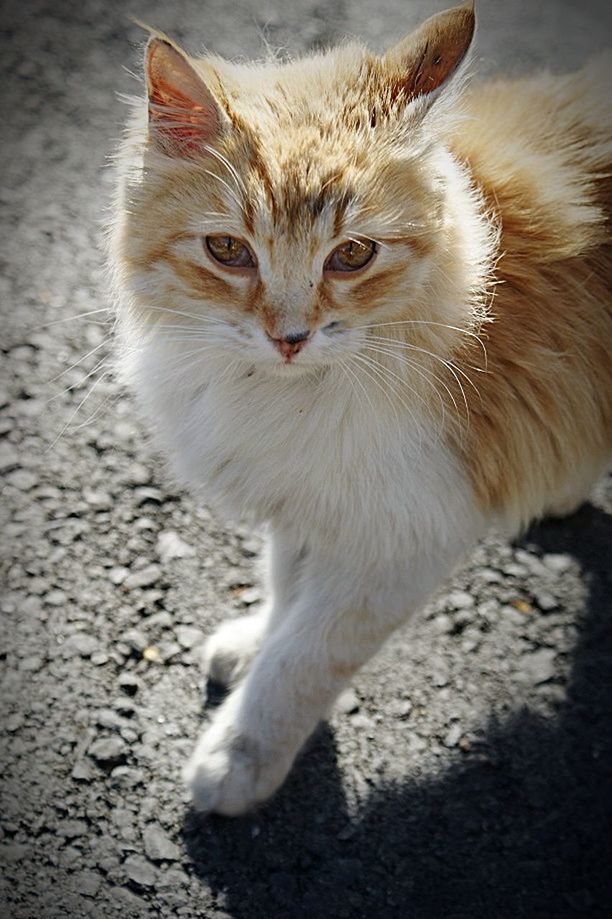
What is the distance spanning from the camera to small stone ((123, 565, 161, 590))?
2.57 meters

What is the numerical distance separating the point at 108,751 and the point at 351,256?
1.40m

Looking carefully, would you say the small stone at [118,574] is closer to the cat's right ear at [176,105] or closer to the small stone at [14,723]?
the small stone at [14,723]

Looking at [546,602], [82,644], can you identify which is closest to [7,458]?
[82,644]

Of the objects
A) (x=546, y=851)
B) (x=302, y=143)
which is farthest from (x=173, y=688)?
(x=302, y=143)

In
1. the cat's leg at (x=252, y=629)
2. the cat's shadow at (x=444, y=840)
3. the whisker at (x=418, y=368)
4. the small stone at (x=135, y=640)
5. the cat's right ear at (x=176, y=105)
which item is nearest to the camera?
the cat's right ear at (x=176, y=105)

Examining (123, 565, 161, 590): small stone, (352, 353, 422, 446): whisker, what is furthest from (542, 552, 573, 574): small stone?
(123, 565, 161, 590): small stone

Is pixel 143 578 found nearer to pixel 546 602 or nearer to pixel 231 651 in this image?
pixel 231 651

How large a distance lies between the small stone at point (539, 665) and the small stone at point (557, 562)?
0.30 m

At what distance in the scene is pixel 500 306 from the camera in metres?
1.97

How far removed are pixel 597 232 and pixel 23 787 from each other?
1949 millimetres

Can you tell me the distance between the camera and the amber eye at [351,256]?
5.43 feet

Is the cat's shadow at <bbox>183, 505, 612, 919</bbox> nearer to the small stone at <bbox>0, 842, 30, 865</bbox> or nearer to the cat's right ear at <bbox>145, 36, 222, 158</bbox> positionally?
the small stone at <bbox>0, 842, 30, 865</bbox>

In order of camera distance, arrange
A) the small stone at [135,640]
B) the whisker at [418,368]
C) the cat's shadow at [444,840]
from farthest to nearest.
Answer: the small stone at [135,640]
the cat's shadow at [444,840]
the whisker at [418,368]

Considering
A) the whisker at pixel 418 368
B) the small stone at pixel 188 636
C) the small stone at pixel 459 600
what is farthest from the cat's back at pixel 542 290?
the small stone at pixel 188 636
